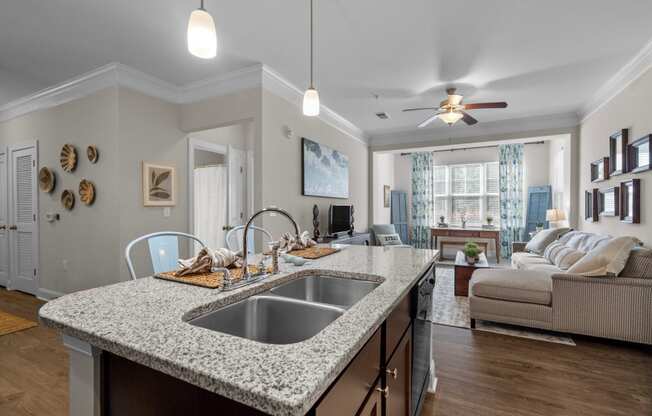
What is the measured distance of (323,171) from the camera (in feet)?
15.2

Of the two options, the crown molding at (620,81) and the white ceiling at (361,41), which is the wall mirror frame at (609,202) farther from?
the white ceiling at (361,41)

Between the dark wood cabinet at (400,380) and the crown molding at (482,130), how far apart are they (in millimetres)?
5203

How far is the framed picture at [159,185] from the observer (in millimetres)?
3471

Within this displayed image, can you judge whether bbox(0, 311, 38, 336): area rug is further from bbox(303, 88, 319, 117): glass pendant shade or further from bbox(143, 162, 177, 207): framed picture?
bbox(303, 88, 319, 117): glass pendant shade

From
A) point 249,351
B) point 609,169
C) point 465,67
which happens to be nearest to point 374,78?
point 465,67

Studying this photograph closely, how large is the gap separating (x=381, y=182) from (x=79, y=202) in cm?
563

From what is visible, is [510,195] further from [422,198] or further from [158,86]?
[158,86]

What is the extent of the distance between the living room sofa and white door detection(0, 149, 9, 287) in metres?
6.13

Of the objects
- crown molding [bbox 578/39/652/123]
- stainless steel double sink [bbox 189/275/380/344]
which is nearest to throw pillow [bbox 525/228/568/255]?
crown molding [bbox 578/39/652/123]

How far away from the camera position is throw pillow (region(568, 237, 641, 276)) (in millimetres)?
2631

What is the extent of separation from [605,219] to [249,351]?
4940 mm

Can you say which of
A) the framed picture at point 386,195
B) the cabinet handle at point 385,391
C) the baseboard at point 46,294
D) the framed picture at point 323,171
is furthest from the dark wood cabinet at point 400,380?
the framed picture at point 386,195

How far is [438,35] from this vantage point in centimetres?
277

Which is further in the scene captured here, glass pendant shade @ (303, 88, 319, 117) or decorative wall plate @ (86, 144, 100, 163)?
decorative wall plate @ (86, 144, 100, 163)
